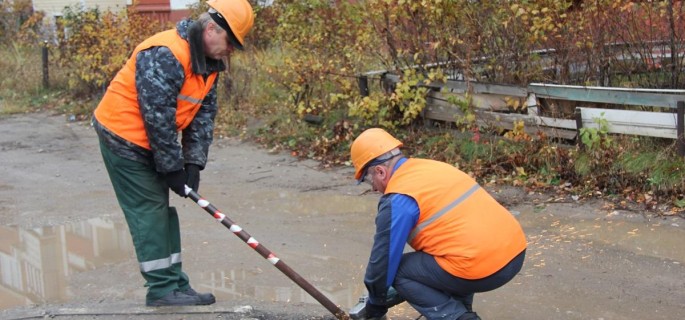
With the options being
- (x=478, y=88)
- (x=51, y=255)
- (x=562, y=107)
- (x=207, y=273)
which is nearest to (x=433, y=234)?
(x=207, y=273)

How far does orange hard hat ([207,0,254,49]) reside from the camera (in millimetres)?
4195

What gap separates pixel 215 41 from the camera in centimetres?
428

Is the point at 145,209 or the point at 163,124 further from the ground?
the point at 163,124

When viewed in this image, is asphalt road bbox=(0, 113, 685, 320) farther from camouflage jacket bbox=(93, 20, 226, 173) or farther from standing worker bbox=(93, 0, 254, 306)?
camouflage jacket bbox=(93, 20, 226, 173)

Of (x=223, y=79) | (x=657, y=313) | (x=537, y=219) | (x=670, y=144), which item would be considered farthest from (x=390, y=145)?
(x=223, y=79)

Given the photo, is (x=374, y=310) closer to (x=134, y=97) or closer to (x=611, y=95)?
(x=134, y=97)

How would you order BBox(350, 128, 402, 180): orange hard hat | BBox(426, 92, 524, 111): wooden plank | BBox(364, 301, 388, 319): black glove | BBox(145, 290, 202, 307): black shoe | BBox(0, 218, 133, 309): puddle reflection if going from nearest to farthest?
BBox(350, 128, 402, 180): orange hard hat, BBox(364, 301, 388, 319): black glove, BBox(145, 290, 202, 307): black shoe, BBox(0, 218, 133, 309): puddle reflection, BBox(426, 92, 524, 111): wooden plank

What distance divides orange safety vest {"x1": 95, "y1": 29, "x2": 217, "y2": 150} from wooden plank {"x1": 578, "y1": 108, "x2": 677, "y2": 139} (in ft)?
14.0

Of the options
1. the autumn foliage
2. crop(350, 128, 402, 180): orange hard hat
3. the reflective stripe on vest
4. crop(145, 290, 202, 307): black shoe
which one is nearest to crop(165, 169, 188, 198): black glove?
crop(145, 290, 202, 307): black shoe

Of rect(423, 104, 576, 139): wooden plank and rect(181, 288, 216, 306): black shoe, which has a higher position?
rect(423, 104, 576, 139): wooden plank

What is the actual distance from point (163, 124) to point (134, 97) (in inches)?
10.4

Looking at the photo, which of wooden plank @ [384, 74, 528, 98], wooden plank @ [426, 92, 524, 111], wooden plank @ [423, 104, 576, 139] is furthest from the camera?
wooden plank @ [426, 92, 524, 111]

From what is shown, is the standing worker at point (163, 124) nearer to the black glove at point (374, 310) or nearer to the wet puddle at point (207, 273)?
the wet puddle at point (207, 273)

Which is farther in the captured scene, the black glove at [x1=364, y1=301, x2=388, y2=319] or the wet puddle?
the wet puddle
